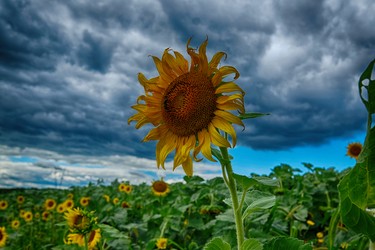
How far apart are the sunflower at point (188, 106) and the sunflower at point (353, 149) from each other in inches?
226

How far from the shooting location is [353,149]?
7246 mm

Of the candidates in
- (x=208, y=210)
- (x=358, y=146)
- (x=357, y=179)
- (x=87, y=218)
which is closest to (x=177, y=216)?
(x=208, y=210)

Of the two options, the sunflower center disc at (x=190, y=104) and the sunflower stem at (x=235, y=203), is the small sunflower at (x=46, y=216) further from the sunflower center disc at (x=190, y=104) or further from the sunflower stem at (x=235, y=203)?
the sunflower stem at (x=235, y=203)

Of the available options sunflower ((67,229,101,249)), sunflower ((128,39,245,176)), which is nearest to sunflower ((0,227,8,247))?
sunflower ((67,229,101,249))

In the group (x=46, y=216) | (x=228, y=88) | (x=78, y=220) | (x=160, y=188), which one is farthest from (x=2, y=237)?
(x=228, y=88)

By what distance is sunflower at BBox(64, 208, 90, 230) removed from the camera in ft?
9.34

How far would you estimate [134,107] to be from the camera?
2230 mm

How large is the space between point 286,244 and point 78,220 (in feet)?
5.25

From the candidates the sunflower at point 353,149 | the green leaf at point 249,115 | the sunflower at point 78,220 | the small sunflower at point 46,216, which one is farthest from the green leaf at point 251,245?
the small sunflower at point 46,216

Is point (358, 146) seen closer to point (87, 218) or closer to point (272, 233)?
point (272, 233)

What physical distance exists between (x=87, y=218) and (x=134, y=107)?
1049 mm

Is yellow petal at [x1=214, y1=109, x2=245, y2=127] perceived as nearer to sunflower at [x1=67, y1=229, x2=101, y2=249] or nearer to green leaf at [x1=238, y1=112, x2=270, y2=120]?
green leaf at [x1=238, y1=112, x2=270, y2=120]

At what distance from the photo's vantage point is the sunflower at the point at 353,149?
715 centimetres

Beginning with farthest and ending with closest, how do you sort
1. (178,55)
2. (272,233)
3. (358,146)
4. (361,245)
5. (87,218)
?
(358,146) → (272,233) → (87,218) → (361,245) → (178,55)
